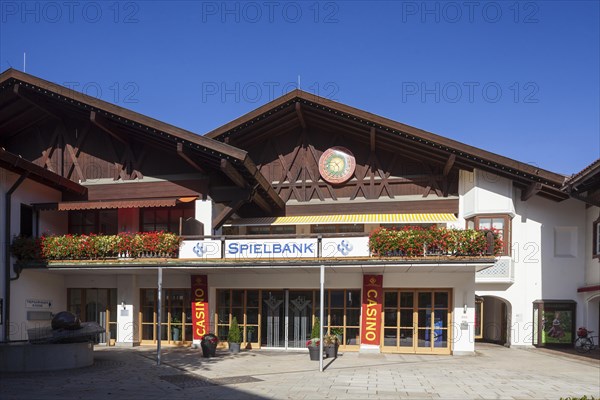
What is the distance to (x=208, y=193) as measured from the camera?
1991 cm

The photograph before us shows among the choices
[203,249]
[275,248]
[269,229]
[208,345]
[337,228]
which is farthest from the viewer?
[269,229]

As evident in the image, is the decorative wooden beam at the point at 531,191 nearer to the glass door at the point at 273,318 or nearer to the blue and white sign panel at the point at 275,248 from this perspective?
the blue and white sign panel at the point at 275,248

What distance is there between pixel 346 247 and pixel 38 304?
11.7 metres

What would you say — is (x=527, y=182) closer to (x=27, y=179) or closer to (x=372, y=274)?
(x=372, y=274)

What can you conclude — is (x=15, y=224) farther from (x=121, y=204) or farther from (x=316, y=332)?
(x=316, y=332)

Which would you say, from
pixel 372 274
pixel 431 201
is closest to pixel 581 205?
pixel 431 201

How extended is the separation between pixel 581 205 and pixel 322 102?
38.2ft

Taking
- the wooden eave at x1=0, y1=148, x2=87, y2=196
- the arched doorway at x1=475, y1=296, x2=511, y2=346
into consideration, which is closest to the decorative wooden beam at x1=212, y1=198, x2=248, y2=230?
the wooden eave at x1=0, y1=148, x2=87, y2=196

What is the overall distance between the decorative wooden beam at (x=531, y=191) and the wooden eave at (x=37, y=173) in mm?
17151

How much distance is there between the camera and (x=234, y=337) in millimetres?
19688

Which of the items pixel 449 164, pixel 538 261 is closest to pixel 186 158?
pixel 449 164

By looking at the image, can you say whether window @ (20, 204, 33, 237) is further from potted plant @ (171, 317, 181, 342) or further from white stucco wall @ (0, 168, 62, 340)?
potted plant @ (171, 317, 181, 342)

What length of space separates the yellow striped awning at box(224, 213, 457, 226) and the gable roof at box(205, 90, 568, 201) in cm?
243

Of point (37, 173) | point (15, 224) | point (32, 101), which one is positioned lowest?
point (15, 224)
